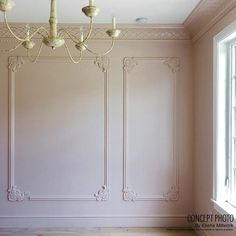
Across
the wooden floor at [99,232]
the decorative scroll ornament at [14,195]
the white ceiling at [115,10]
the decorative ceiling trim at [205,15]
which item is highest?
the white ceiling at [115,10]

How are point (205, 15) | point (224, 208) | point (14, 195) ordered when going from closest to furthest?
point (224, 208), point (205, 15), point (14, 195)

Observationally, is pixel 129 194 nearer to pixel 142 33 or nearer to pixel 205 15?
pixel 142 33

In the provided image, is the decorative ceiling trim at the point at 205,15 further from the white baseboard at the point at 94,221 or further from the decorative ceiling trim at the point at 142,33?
the white baseboard at the point at 94,221

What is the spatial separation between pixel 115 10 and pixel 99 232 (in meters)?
2.66

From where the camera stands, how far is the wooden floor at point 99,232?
11.9 ft

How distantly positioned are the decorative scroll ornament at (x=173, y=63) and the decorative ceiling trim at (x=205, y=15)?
13.5 inches

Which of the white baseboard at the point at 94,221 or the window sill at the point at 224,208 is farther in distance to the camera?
the white baseboard at the point at 94,221

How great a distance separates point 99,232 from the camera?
3.68 m

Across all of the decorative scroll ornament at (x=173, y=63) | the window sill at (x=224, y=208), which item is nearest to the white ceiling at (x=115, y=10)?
the decorative scroll ornament at (x=173, y=63)

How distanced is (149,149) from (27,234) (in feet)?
6.09

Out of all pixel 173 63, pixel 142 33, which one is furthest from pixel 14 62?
pixel 173 63

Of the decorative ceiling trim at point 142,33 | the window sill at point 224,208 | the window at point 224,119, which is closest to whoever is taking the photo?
the window sill at point 224,208

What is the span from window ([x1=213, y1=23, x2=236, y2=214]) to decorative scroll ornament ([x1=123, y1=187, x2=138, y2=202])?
1.17 meters

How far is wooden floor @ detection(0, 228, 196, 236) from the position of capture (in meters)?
3.62
